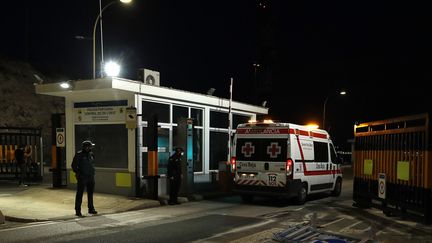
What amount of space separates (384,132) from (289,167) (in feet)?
10.2

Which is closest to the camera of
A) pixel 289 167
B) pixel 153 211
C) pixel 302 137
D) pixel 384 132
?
pixel 384 132

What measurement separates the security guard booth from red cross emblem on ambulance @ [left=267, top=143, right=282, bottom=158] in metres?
3.03

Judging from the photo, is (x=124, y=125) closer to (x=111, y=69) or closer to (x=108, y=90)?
Answer: (x=108, y=90)

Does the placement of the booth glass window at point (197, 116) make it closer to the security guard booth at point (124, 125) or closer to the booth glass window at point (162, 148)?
the security guard booth at point (124, 125)

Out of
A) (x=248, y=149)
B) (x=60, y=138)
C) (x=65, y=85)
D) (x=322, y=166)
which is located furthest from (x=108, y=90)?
(x=322, y=166)

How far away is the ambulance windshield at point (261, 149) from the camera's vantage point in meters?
13.6

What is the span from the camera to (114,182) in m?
15.2

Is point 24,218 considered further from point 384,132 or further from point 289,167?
point 384,132

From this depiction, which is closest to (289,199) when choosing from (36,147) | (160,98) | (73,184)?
(160,98)

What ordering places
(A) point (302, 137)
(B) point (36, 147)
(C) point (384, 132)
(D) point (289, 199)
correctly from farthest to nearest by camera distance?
(B) point (36, 147) < (D) point (289, 199) < (A) point (302, 137) < (C) point (384, 132)

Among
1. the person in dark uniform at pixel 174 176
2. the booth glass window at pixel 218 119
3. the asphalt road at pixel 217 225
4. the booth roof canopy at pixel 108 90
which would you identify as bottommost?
the asphalt road at pixel 217 225

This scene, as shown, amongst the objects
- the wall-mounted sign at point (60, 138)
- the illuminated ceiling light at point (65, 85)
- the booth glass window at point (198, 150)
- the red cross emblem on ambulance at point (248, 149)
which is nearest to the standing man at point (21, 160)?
the wall-mounted sign at point (60, 138)

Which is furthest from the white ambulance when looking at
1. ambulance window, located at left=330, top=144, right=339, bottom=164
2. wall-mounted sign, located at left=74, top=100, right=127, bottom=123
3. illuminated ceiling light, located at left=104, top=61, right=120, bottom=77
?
illuminated ceiling light, located at left=104, top=61, right=120, bottom=77

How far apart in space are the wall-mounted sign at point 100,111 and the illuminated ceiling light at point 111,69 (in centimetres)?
94
